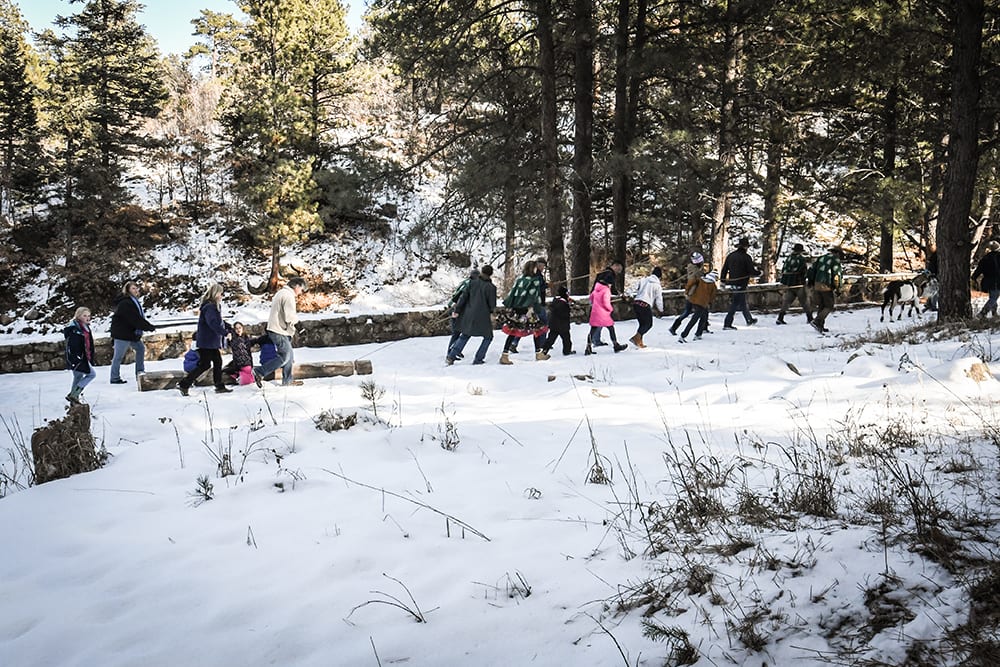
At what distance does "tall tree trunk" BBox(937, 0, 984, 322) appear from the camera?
31.6 ft

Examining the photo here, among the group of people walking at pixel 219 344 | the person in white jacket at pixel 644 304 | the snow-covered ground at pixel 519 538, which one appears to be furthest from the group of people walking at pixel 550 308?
the snow-covered ground at pixel 519 538

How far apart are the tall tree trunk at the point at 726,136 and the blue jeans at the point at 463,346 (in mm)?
8794

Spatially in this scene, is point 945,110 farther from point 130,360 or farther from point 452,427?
point 130,360

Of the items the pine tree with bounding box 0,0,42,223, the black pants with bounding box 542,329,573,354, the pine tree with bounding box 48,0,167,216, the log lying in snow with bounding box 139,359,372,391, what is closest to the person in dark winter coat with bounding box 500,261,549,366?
the black pants with bounding box 542,329,573,354

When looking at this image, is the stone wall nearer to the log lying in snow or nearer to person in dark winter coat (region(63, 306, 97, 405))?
the log lying in snow

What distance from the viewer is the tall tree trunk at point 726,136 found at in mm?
15984

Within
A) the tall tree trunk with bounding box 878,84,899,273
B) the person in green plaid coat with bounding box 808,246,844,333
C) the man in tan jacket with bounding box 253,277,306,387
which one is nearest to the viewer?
the man in tan jacket with bounding box 253,277,306,387

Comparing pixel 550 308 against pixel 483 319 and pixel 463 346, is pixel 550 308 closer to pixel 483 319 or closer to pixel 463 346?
pixel 483 319

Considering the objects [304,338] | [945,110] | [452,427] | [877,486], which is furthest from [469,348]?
[945,110]

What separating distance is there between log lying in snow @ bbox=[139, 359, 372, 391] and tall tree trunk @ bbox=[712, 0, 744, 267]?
35.2 feet

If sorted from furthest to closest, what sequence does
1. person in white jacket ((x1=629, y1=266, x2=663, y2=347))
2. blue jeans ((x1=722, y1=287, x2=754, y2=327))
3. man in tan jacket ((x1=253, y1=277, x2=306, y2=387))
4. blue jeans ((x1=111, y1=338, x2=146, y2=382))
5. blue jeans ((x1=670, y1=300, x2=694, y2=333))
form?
blue jeans ((x1=722, y1=287, x2=754, y2=327)), blue jeans ((x1=670, y1=300, x2=694, y2=333)), person in white jacket ((x1=629, y1=266, x2=663, y2=347)), blue jeans ((x1=111, y1=338, x2=146, y2=382)), man in tan jacket ((x1=253, y1=277, x2=306, y2=387))

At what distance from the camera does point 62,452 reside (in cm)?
473

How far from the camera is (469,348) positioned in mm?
12383

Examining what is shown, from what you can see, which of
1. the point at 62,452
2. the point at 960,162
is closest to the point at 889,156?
the point at 960,162
